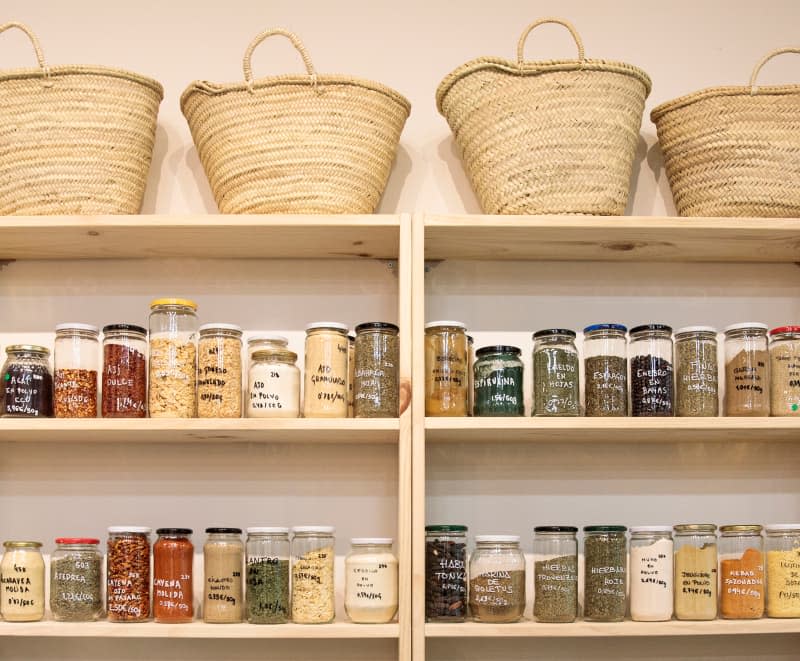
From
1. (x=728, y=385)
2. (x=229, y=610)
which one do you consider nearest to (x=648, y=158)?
(x=728, y=385)

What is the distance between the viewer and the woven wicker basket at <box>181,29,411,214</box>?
186 cm

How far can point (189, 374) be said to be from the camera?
71.7 inches

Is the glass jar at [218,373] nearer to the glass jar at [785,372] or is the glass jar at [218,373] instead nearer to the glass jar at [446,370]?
the glass jar at [446,370]

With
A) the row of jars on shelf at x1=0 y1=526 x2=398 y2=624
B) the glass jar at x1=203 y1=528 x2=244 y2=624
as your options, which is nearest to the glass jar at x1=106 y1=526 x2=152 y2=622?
the row of jars on shelf at x1=0 y1=526 x2=398 y2=624

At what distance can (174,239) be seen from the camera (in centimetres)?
194

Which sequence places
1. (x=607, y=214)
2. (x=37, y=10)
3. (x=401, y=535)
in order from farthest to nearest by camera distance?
(x=37, y=10) < (x=607, y=214) < (x=401, y=535)

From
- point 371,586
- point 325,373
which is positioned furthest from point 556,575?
point 325,373

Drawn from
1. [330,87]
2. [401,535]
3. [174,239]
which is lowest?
[401,535]

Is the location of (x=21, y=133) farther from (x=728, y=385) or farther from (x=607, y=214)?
(x=728, y=385)

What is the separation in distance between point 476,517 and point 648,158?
83 centimetres

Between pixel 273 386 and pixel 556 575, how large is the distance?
0.60m

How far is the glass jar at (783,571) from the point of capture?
5.95 ft

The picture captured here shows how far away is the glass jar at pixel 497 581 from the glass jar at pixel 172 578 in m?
0.50

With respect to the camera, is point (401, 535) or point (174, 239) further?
point (174, 239)
